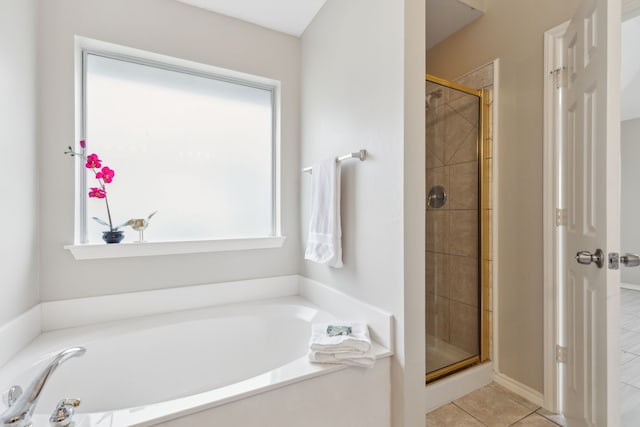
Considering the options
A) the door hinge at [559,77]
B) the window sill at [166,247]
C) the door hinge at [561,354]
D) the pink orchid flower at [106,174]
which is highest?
→ the door hinge at [559,77]

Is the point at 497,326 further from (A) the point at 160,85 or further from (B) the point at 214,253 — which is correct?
(A) the point at 160,85

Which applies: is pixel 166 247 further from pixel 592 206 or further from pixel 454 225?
pixel 592 206

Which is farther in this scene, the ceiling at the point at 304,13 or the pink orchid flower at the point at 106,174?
the ceiling at the point at 304,13

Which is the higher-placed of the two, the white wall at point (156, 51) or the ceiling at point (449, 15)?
the ceiling at point (449, 15)

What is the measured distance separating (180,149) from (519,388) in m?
2.59

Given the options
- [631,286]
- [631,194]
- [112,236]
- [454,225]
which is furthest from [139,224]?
[631,194]

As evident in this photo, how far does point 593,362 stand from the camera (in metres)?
1.25

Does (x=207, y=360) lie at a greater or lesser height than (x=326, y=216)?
lesser

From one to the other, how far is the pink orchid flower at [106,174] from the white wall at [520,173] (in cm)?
233

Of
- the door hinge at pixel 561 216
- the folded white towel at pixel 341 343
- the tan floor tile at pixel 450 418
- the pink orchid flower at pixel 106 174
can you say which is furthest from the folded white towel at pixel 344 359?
the pink orchid flower at pixel 106 174

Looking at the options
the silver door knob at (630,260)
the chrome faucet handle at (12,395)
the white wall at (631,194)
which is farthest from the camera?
the white wall at (631,194)

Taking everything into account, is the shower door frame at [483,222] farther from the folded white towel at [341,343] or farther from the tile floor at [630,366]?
the folded white towel at [341,343]

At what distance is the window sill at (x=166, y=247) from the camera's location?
1704 mm

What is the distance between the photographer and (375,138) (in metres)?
1.53
